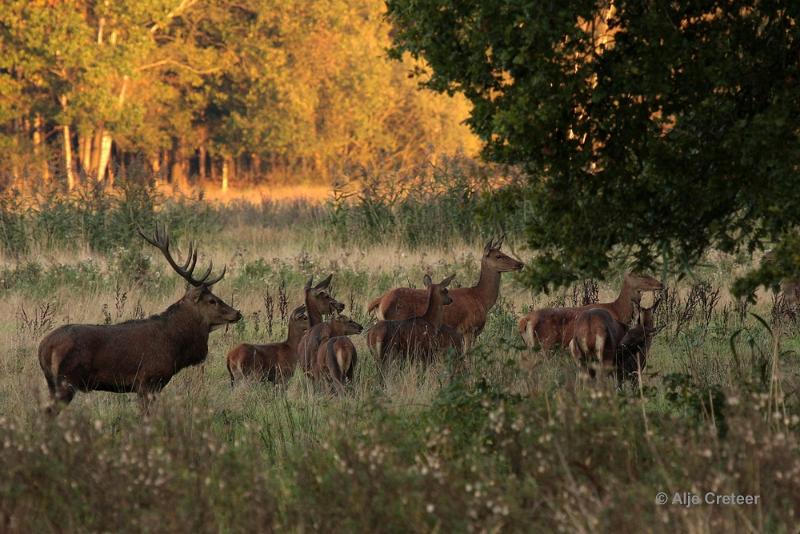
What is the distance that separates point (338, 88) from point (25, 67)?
48.2ft

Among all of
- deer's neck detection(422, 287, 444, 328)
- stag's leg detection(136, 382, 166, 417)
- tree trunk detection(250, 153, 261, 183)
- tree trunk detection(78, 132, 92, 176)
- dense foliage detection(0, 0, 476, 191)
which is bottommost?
stag's leg detection(136, 382, 166, 417)

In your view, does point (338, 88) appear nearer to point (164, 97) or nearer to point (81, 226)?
point (164, 97)

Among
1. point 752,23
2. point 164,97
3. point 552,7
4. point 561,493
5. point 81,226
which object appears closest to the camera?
point 561,493

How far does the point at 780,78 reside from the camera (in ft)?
25.0

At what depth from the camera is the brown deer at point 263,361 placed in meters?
10.7

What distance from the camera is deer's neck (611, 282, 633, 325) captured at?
11812 mm

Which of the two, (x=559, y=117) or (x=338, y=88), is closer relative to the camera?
(x=559, y=117)

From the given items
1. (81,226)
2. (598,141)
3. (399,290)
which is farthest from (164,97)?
(598,141)

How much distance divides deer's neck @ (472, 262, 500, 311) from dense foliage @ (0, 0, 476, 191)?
3190cm

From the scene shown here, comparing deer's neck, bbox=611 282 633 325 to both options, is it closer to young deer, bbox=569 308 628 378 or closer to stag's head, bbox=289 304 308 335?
young deer, bbox=569 308 628 378

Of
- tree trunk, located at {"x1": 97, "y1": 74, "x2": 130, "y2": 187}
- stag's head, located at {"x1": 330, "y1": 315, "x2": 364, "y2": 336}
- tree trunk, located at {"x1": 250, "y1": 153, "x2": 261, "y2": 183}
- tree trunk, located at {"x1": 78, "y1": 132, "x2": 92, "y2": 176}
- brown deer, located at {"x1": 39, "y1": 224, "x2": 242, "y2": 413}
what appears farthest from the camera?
tree trunk, located at {"x1": 250, "y1": 153, "x2": 261, "y2": 183}

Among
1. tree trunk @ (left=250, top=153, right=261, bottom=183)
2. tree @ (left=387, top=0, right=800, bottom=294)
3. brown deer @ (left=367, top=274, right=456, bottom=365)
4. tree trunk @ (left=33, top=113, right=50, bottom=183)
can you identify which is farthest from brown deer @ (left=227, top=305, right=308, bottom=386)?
tree trunk @ (left=250, top=153, right=261, bottom=183)

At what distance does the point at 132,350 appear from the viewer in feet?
29.4

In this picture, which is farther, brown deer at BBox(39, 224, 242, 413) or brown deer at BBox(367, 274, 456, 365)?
brown deer at BBox(367, 274, 456, 365)
